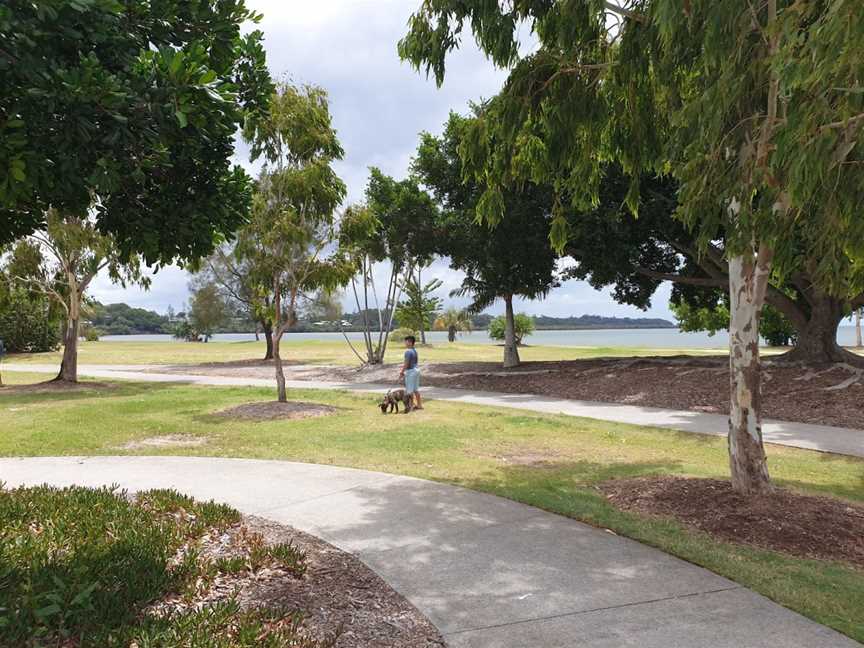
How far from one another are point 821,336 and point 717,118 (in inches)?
599

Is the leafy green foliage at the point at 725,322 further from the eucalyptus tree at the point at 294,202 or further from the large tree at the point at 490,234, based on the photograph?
the eucalyptus tree at the point at 294,202

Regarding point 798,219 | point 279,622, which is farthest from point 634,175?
point 279,622

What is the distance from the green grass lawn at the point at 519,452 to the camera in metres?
4.58

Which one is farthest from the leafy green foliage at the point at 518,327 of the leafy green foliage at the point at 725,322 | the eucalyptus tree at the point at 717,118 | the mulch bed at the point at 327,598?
the mulch bed at the point at 327,598

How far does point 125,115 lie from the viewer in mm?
3014

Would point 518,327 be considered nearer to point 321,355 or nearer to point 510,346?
point 321,355

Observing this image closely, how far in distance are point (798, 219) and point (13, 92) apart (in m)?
5.81

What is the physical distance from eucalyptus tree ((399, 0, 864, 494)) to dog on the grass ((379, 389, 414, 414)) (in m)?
6.44

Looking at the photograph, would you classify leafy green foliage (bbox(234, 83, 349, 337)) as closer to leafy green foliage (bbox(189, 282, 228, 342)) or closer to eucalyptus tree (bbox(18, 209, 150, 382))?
eucalyptus tree (bbox(18, 209, 150, 382))

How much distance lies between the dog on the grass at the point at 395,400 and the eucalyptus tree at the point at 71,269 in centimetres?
1041

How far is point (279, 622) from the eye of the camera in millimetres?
3461

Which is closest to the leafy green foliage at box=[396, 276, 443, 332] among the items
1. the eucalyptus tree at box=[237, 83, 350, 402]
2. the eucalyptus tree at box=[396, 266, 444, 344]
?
the eucalyptus tree at box=[396, 266, 444, 344]

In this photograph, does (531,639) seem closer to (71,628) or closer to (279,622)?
(279,622)

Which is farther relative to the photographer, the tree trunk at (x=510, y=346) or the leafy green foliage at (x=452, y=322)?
the leafy green foliage at (x=452, y=322)
